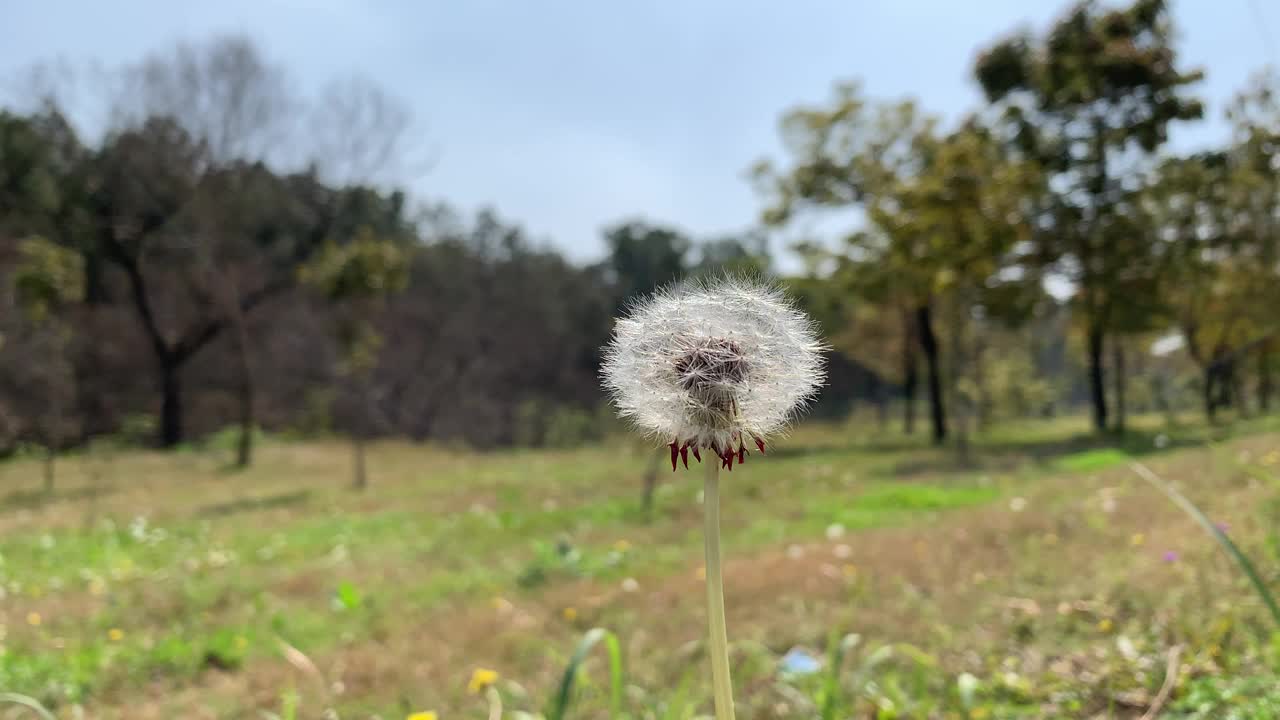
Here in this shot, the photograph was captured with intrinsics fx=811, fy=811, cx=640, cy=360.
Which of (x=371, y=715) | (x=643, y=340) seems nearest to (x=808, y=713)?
(x=371, y=715)

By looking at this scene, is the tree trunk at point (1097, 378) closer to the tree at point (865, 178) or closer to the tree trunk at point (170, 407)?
the tree at point (865, 178)

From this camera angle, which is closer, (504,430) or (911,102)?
(911,102)

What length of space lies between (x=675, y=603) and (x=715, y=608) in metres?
3.86

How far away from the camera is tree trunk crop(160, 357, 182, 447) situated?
2303 cm

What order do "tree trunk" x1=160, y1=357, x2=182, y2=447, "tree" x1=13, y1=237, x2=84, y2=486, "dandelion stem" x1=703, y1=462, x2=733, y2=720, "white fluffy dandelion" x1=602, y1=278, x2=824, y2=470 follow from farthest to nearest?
"tree trunk" x1=160, y1=357, x2=182, y2=447
"tree" x1=13, y1=237, x2=84, y2=486
"white fluffy dandelion" x1=602, y1=278, x2=824, y2=470
"dandelion stem" x1=703, y1=462, x2=733, y2=720

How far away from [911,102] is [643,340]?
72.2 feet

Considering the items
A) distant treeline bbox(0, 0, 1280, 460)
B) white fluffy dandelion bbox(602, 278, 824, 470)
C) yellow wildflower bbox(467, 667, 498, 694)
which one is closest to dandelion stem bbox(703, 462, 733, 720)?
white fluffy dandelion bbox(602, 278, 824, 470)

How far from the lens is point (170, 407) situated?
23188 millimetres

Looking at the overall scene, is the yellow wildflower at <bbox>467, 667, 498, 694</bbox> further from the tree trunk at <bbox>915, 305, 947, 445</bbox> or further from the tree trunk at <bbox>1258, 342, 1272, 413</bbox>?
the tree trunk at <bbox>915, 305, 947, 445</bbox>

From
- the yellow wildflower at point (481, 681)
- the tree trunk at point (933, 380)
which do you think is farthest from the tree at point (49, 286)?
the tree trunk at point (933, 380)

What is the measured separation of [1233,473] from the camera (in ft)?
18.3

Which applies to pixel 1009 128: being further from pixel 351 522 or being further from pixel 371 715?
pixel 371 715

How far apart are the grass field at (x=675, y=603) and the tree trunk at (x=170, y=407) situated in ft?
48.2

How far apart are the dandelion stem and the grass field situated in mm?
446
